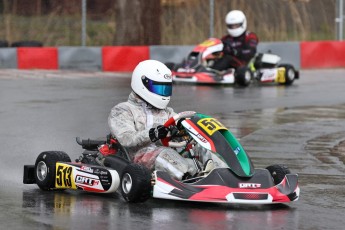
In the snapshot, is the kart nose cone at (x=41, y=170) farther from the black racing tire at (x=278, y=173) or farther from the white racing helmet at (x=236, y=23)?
the white racing helmet at (x=236, y=23)

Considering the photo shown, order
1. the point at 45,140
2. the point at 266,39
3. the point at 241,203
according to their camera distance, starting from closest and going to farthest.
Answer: the point at 241,203
the point at 45,140
the point at 266,39

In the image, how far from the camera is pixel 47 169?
8914 millimetres

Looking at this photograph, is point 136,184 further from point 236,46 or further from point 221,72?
point 236,46

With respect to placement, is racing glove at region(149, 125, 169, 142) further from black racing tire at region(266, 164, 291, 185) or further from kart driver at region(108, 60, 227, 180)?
black racing tire at region(266, 164, 291, 185)

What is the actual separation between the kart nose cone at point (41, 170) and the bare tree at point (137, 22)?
1528 cm

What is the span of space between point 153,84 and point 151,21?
15697 mm

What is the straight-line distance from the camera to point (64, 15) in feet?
79.2

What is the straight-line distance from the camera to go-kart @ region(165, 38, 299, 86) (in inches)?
782

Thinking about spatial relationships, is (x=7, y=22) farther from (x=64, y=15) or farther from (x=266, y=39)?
Answer: (x=266, y=39)

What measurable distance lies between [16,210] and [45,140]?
4302mm

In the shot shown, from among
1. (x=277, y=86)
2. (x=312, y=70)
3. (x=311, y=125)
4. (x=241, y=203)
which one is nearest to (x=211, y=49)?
(x=277, y=86)

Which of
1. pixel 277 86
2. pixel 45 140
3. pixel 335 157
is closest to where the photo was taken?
pixel 335 157

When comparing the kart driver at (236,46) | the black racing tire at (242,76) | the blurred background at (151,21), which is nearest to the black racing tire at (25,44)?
the blurred background at (151,21)

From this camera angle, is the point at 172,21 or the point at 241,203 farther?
the point at 172,21
